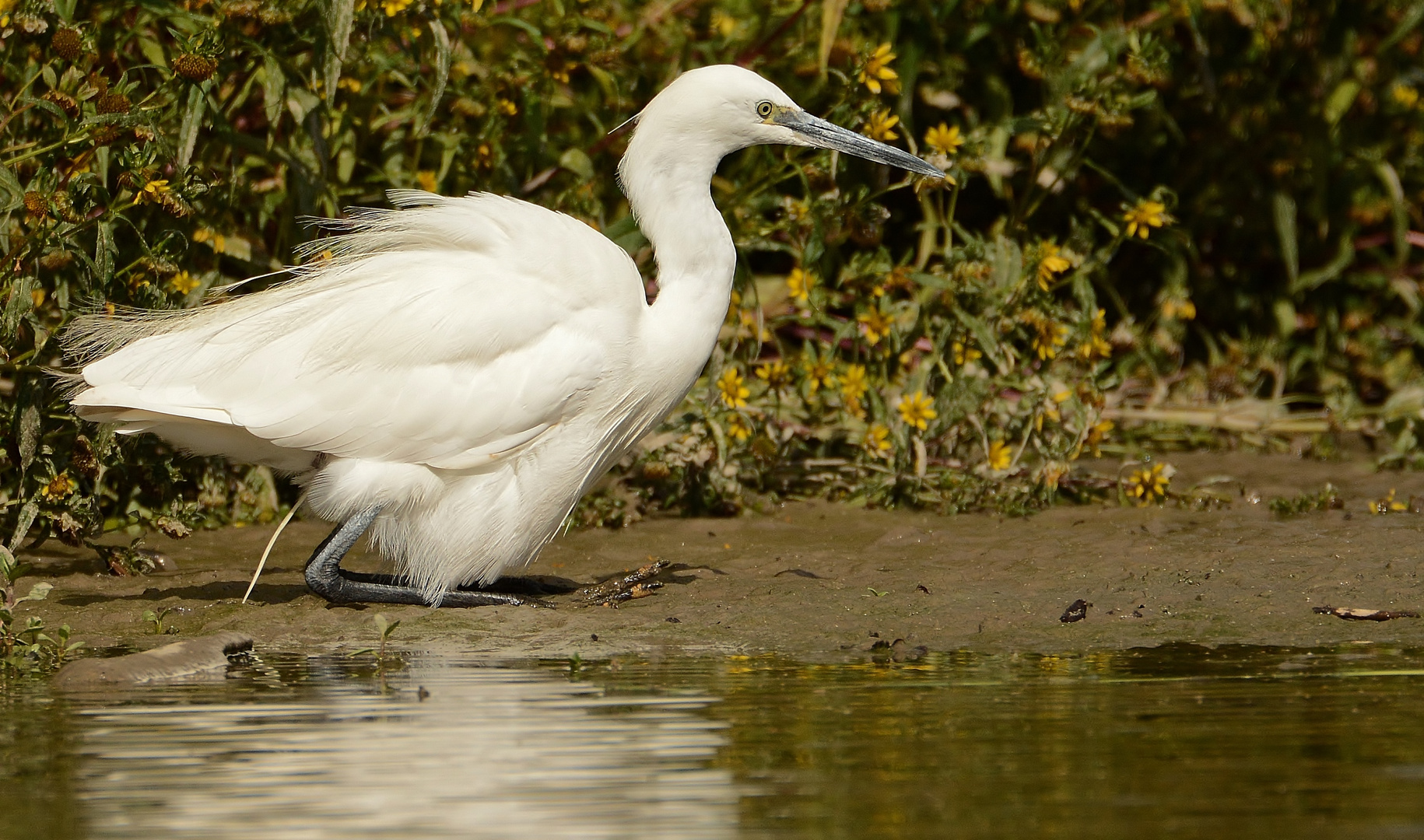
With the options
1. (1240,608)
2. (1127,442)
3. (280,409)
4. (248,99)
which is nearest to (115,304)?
(280,409)

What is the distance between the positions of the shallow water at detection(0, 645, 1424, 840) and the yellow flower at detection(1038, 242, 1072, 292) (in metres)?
2.74

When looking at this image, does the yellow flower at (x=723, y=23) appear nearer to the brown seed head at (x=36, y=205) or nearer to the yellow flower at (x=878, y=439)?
the yellow flower at (x=878, y=439)

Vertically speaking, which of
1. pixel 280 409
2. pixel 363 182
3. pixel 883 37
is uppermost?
pixel 883 37

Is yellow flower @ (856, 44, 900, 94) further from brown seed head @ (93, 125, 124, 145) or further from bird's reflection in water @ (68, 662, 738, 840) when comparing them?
bird's reflection in water @ (68, 662, 738, 840)

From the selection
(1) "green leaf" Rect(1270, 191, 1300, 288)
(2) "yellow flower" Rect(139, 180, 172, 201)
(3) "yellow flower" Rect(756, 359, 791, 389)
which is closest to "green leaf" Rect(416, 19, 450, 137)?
(2) "yellow flower" Rect(139, 180, 172, 201)

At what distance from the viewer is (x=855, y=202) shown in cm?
737

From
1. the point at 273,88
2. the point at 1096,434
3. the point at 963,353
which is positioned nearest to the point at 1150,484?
the point at 1096,434

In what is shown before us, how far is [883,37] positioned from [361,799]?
18.0 feet

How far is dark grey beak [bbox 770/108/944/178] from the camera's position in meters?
6.18

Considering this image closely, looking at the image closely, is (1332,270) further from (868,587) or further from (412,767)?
(412,767)

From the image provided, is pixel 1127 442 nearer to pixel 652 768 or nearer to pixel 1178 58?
pixel 1178 58

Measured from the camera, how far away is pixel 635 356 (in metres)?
5.72

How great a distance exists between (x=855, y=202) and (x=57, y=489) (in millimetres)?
3355

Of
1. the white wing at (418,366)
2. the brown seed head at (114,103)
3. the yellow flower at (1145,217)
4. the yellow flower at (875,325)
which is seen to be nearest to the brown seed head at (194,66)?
the brown seed head at (114,103)
